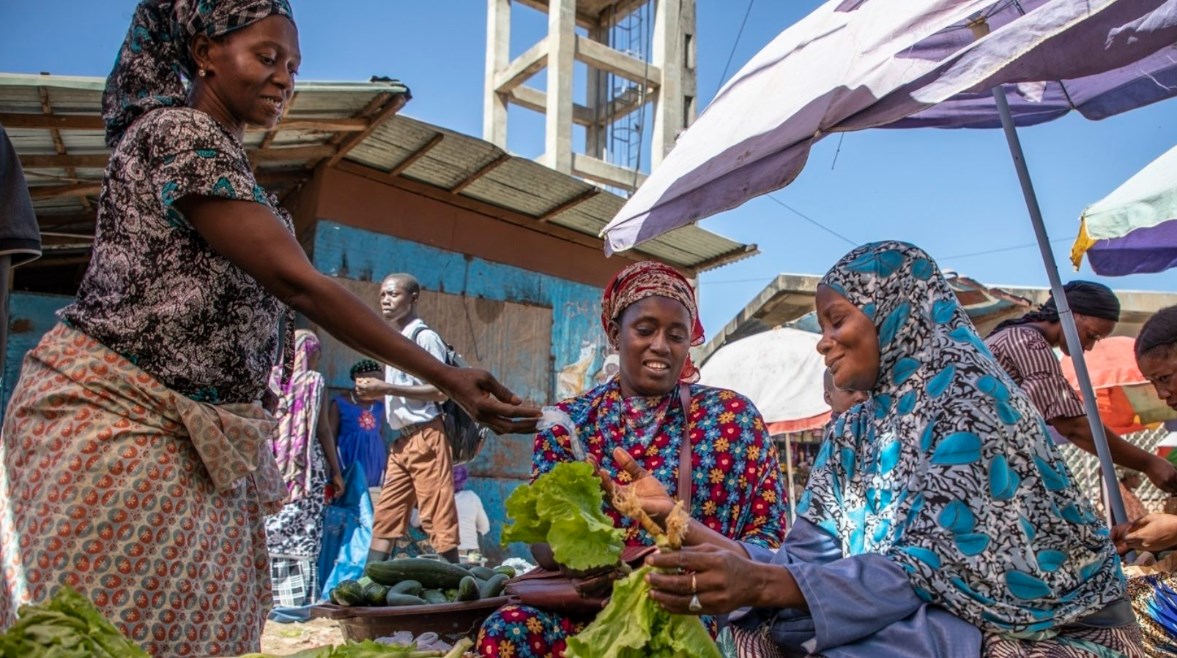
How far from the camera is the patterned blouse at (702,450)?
323 cm

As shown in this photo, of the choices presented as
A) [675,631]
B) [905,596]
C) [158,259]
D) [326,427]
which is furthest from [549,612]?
[326,427]

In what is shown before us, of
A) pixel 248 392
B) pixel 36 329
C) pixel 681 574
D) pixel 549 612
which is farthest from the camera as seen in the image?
pixel 36 329

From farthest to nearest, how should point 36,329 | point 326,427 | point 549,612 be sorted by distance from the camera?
point 36,329
point 326,427
point 549,612

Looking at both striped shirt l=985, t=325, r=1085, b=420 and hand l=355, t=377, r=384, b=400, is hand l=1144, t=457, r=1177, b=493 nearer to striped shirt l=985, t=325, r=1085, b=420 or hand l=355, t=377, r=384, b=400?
striped shirt l=985, t=325, r=1085, b=420

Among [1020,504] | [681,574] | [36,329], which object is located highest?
[36,329]

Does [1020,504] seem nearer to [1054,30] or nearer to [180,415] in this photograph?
[1054,30]

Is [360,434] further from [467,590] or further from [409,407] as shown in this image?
[467,590]

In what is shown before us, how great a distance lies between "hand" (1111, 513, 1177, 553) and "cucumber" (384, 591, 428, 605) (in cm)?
250

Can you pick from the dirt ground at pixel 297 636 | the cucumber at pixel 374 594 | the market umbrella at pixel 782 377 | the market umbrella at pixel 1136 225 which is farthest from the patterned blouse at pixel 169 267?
the market umbrella at pixel 782 377

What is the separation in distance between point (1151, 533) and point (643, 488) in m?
2.01

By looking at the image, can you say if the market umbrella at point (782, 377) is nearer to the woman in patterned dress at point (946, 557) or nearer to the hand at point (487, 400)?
the woman in patterned dress at point (946, 557)

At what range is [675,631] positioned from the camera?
81.3 inches

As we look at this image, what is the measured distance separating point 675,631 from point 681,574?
14 cm

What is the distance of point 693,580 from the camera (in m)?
2.03
